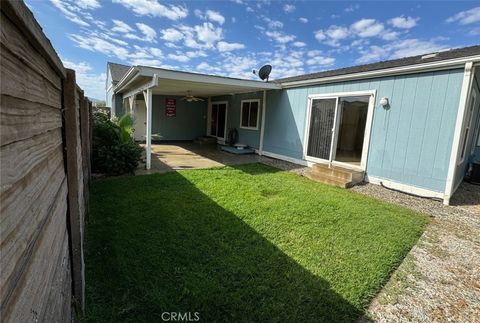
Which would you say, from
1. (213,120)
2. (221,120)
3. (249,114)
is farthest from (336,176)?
(213,120)

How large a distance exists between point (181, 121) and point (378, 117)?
10303mm

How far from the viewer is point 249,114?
10844mm

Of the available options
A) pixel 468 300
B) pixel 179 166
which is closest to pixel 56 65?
pixel 468 300

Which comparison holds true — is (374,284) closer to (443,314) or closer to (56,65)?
(443,314)

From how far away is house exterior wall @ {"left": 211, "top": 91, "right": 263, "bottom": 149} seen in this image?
10.4 m

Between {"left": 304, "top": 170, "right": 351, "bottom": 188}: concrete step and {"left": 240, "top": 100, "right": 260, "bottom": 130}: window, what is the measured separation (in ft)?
13.2

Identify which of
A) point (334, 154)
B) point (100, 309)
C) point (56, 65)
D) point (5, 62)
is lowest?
point (100, 309)

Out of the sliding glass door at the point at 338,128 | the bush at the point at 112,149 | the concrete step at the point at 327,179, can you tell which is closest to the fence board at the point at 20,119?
the bush at the point at 112,149

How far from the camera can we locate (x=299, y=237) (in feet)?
11.3

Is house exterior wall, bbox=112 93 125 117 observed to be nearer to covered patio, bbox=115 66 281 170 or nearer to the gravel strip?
covered patio, bbox=115 66 281 170

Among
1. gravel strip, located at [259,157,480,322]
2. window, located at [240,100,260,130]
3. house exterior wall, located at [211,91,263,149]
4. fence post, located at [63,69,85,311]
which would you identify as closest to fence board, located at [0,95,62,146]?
fence post, located at [63,69,85,311]

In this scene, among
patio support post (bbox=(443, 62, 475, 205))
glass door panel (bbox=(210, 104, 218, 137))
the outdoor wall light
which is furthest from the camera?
glass door panel (bbox=(210, 104, 218, 137))

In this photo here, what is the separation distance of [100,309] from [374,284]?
2581mm

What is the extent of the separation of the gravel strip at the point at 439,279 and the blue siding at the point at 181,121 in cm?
1185
